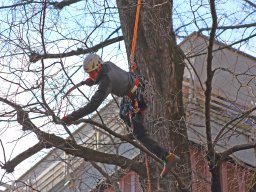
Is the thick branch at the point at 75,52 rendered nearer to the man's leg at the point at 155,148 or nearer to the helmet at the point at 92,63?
the helmet at the point at 92,63

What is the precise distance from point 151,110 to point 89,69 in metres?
1.94

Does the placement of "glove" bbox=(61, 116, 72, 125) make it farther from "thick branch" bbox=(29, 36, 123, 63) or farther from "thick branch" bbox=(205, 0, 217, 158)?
"thick branch" bbox=(205, 0, 217, 158)

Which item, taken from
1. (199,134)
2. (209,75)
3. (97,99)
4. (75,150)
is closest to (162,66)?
(199,134)

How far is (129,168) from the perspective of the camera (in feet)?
25.6

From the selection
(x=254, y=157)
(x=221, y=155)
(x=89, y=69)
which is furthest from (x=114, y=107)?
(x=254, y=157)

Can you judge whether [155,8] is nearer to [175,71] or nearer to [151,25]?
[151,25]

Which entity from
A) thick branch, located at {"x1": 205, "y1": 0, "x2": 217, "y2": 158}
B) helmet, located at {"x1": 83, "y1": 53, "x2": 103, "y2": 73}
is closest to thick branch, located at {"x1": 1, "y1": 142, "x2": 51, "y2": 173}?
helmet, located at {"x1": 83, "y1": 53, "x2": 103, "y2": 73}

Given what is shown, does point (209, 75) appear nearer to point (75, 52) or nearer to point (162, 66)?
point (162, 66)

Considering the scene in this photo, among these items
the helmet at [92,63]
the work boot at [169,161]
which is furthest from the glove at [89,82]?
the work boot at [169,161]

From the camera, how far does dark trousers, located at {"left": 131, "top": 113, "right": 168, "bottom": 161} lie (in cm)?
713

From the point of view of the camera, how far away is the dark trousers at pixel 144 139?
7129 mm

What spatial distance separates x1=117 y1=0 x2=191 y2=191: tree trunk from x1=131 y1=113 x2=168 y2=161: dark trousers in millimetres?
873

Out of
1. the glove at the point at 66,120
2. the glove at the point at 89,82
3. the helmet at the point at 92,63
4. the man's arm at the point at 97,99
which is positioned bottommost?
the glove at the point at 66,120

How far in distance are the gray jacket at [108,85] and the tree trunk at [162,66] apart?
1514 mm
